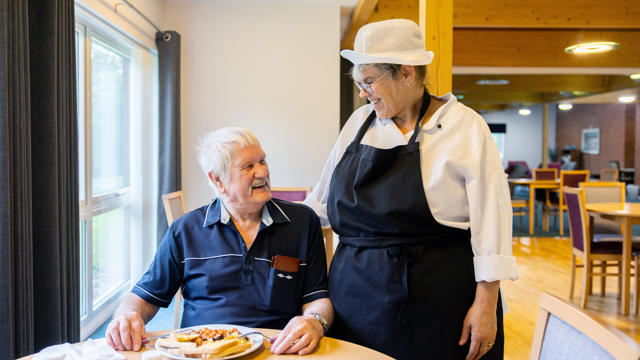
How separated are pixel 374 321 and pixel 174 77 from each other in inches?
152

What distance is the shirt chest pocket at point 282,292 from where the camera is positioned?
152 centimetres

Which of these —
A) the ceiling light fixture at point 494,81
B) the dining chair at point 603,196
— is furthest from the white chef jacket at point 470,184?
the ceiling light fixture at point 494,81

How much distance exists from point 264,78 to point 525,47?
431 cm

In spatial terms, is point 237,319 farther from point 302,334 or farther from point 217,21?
point 217,21

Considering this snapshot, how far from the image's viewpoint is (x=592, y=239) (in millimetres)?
4414

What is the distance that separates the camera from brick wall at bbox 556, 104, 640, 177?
16469 mm

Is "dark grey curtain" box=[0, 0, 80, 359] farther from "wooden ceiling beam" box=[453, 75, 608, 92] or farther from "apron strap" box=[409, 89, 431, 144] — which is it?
"wooden ceiling beam" box=[453, 75, 608, 92]

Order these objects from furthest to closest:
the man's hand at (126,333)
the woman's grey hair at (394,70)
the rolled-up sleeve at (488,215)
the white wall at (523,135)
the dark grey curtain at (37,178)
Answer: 1. the white wall at (523,135)
2. the dark grey curtain at (37,178)
3. the woman's grey hair at (394,70)
4. the rolled-up sleeve at (488,215)
5. the man's hand at (126,333)

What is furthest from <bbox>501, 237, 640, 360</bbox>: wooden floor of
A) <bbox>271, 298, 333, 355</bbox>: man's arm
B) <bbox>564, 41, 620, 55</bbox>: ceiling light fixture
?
<bbox>564, 41, 620, 55</bbox>: ceiling light fixture

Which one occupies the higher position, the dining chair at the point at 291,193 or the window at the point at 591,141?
the window at the point at 591,141

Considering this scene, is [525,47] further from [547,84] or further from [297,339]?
[297,339]

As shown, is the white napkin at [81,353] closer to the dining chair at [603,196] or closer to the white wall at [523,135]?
the dining chair at [603,196]

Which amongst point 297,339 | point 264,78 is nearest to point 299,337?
point 297,339

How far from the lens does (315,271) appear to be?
1619mm
